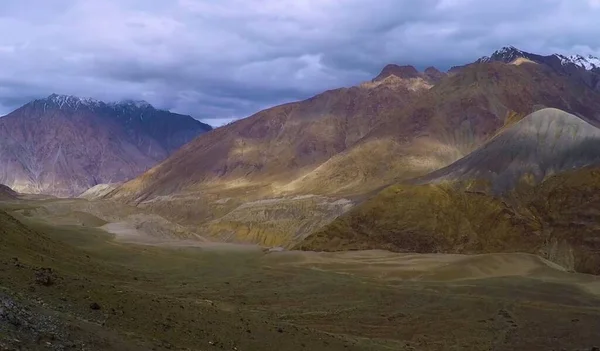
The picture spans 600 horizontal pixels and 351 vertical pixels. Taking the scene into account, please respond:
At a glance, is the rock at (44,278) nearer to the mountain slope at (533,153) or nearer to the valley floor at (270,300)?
the valley floor at (270,300)

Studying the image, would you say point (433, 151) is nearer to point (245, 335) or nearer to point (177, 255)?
point (177, 255)

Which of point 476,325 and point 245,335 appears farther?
point 476,325

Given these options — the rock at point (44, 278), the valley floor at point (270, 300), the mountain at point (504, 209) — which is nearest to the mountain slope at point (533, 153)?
Result: the mountain at point (504, 209)

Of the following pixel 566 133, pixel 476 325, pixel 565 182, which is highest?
pixel 566 133

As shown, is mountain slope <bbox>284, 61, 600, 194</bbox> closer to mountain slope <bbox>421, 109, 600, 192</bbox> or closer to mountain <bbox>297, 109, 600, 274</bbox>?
mountain slope <bbox>421, 109, 600, 192</bbox>

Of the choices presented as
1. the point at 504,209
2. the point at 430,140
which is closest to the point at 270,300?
the point at 504,209

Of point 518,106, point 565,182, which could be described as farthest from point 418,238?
point 518,106

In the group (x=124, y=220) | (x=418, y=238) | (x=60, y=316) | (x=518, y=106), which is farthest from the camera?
(x=518, y=106)
